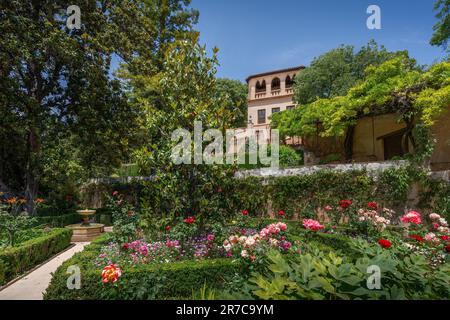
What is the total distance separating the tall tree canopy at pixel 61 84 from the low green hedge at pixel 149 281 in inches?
316

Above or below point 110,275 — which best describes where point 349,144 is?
above

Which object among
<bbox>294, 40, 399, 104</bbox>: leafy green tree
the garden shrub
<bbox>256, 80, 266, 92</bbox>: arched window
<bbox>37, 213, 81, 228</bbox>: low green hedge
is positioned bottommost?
<bbox>37, 213, 81, 228</bbox>: low green hedge

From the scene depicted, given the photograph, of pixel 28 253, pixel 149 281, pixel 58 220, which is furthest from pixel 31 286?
pixel 58 220

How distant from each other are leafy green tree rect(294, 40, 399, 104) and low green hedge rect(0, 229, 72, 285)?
2154cm

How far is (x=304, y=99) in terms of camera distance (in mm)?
25734

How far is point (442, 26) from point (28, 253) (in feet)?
82.6

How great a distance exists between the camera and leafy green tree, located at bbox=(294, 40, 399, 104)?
79.0 feet

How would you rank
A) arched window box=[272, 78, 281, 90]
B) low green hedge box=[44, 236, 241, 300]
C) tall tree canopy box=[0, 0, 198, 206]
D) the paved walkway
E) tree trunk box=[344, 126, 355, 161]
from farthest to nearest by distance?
arched window box=[272, 78, 281, 90] < tree trunk box=[344, 126, 355, 161] < tall tree canopy box=[0, 0, 198, 206] < the paved walkway < low green hedge box=[44, 236, 241, 300]

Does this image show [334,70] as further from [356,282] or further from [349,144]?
[356,282]

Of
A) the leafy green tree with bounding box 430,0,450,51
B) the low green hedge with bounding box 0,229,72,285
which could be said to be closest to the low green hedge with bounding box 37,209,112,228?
the low green hedge with bounding box 0,229,72,285

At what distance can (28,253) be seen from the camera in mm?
7410

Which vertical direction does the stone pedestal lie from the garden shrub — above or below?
below

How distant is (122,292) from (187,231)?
2.68m

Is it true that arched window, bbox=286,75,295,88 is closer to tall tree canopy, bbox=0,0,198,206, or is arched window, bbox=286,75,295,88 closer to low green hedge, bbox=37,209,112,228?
tall tree canopy, bbox=0,0,198,206
